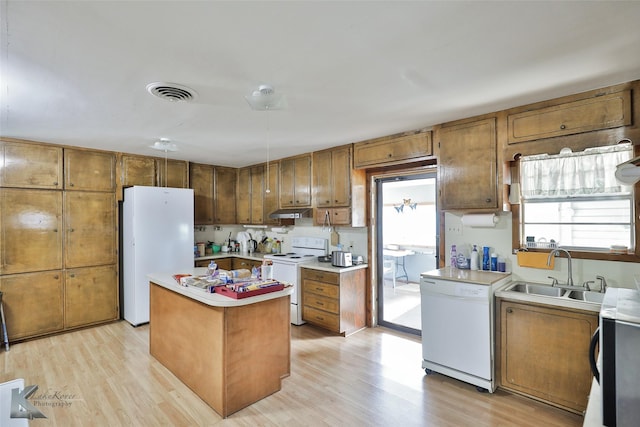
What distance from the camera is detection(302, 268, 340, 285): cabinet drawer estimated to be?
3747 millimetres

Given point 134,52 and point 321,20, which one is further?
point 134,52

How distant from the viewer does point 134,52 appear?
5.63 ft

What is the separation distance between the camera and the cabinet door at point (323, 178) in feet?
13.6

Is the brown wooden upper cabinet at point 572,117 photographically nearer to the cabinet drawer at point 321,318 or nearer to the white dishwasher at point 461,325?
the white dishwasher at point 461,325

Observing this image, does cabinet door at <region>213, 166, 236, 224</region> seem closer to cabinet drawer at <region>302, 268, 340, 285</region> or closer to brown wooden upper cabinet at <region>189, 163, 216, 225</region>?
brown wooden upper cabinet at <region>189, 163, 216, 225</region>

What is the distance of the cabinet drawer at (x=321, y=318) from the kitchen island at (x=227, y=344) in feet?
3.80

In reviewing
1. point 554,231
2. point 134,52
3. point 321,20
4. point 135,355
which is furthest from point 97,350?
point 554,231

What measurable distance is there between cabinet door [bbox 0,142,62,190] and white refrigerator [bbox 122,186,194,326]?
78cm

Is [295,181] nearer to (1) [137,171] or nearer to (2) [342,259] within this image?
(2) [342,259]

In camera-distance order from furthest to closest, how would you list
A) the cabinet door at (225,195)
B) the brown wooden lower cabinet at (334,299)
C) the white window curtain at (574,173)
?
the cabinet door at (225,195)
the brown wooden lower cabinet at (334,299)
the white window curtain at (574,173)

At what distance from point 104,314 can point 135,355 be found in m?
1.35

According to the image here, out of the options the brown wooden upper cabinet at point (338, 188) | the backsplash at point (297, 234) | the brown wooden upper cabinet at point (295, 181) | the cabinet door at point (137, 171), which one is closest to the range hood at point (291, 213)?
the brown wooden upper cabinet at point (295, 181)

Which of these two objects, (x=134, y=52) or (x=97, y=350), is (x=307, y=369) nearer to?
(x=97, y=350)

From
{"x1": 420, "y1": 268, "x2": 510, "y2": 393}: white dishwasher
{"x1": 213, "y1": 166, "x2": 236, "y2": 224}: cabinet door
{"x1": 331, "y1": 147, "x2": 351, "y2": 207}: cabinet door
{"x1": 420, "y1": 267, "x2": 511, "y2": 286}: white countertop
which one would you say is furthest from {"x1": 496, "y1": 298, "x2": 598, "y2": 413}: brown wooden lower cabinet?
{"x1": 213, "y1": 166, "x2": 236, "y2": 224}: cabinet door
